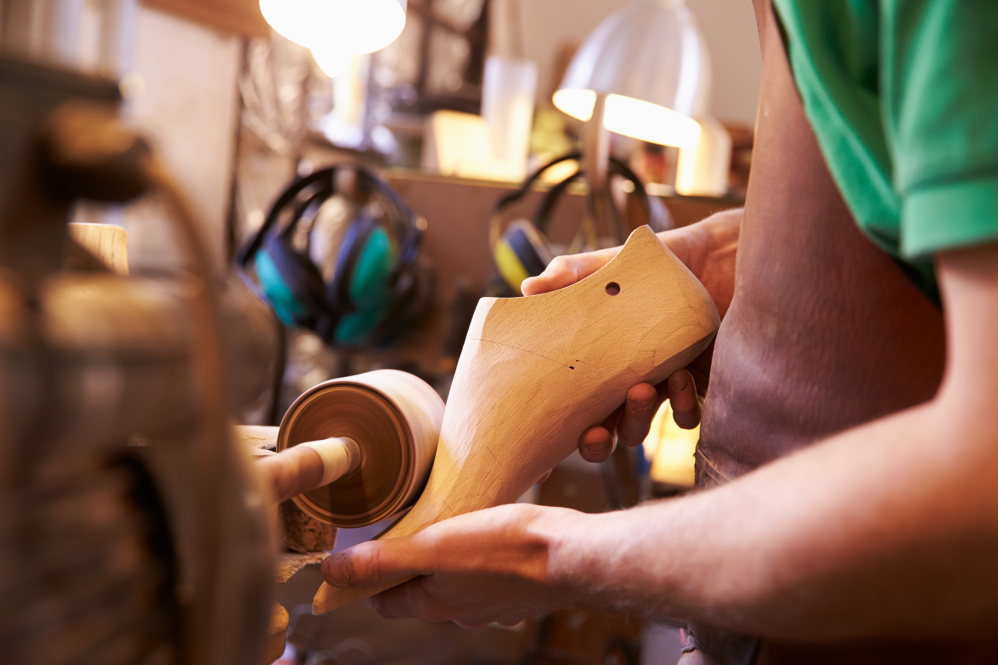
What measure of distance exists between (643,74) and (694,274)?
851 mm

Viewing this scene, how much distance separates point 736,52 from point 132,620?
3.71 m

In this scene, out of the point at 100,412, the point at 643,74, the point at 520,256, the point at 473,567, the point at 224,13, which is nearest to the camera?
the point at 100,412

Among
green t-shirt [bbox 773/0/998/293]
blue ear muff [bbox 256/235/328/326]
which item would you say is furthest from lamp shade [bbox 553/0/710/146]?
green t-shirt [bbox 773/0/998/293]

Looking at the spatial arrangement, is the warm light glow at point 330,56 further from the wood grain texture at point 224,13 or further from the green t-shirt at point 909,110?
the green t-shirt at point 909,110

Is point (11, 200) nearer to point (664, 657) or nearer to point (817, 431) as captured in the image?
point (817, 431)

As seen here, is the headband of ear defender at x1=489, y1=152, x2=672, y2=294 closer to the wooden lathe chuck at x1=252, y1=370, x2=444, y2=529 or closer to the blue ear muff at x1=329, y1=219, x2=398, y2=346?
the blue ear muff at x1=329, y1=219, x2=398, y2=346

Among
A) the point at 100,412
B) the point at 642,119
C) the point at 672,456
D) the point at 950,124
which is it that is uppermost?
the point at 642,119

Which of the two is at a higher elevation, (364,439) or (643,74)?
(643,74)

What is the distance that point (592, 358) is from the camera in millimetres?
570

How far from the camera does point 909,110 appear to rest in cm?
28

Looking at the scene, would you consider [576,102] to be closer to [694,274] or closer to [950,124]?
[694,274]

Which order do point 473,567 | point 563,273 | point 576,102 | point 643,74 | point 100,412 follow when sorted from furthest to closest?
point 576,102
point 643,74
point 563,273
point 473,567
point 100,412

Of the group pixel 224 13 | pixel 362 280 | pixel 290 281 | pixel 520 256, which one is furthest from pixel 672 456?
pixel 224 13

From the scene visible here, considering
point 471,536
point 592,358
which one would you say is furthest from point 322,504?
point 592,358
